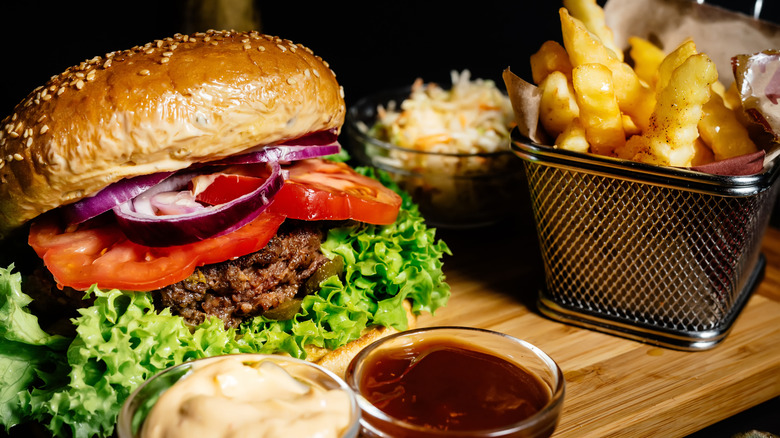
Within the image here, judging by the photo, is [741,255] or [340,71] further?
[340,71]

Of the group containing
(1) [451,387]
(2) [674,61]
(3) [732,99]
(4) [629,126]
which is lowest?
(1) [451,387]

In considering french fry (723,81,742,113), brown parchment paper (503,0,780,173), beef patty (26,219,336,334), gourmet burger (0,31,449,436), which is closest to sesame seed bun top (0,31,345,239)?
gourmet burger (0,31,449,436)

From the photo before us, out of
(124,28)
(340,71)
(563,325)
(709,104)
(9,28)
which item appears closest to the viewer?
(709,104)

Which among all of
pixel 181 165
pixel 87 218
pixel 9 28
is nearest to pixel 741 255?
pixel 181 165

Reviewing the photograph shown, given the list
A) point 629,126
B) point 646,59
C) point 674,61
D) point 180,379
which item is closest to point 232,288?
point 180,379

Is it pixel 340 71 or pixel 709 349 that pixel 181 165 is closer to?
pixel 709 349

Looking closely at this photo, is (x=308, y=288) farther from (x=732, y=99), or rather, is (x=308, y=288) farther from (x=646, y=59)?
(x=732, y=99)

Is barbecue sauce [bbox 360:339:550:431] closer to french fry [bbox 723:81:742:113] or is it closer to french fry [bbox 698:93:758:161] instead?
french fry [bbox 698:93:758:161]
